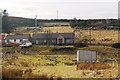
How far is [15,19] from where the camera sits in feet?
343

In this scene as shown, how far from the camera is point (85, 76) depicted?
50.6 feet

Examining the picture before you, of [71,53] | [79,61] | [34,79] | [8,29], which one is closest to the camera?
[34,79]

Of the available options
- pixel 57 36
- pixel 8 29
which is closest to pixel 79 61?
pixel 57 36

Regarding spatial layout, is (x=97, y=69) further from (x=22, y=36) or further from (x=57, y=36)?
(x=22, y=36)

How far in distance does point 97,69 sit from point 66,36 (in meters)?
22.1

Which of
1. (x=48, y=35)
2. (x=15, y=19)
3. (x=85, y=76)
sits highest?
(x=15, y=19)

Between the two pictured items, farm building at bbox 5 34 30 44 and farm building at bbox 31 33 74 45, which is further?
farm building at bbox 5 34 30 44

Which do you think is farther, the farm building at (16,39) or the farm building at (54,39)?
the farm building at (16,39)

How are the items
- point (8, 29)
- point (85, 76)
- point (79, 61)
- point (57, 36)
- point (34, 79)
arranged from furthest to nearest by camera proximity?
point (8, 29)
point (57, 36)
point (79, 61)
point (85, 76)
point (34, 79)

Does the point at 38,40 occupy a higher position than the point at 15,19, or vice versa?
the point at 15,19

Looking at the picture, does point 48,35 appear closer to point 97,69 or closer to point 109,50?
point 109,50

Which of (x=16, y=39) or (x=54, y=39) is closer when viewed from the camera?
(x=54, y=39)

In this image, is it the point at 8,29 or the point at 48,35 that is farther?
the point at 8,29

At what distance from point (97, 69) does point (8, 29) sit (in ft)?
148
